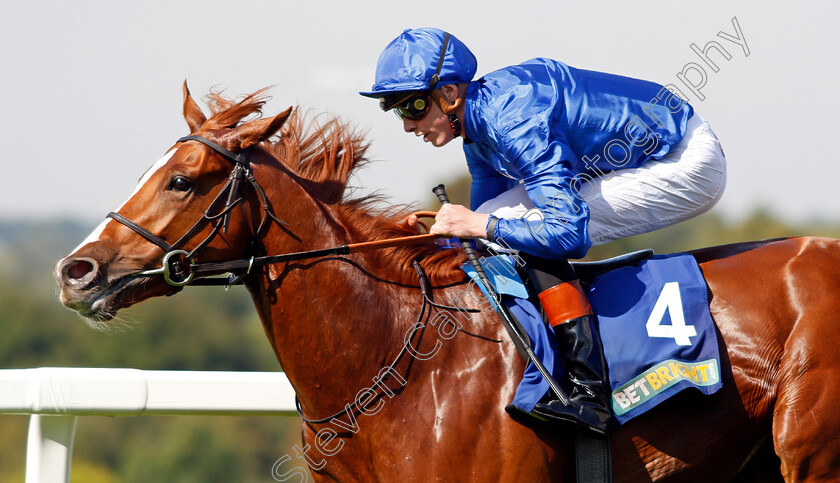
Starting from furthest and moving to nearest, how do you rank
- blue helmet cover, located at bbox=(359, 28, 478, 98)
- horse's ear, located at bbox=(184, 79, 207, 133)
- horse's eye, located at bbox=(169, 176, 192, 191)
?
horse's ear, located at bbox=(184, 79, 207, 133), blue helmet cover, located at bbox=(359, 28, 478, 98), horse's eye, located at bbox=(169, 176, 192, 191)

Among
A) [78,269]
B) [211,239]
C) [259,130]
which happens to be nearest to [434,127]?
[259,130]

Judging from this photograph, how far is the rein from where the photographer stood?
9.94 feet

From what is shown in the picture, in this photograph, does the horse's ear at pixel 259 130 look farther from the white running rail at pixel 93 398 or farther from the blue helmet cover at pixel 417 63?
the white running rail at pixel 93 398

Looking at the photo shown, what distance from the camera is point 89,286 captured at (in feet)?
9.77

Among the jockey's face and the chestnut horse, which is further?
the jockey's face

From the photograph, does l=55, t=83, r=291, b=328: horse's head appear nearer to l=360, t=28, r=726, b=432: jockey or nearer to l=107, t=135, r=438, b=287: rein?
l=107, t=135, r=438, b=287: rein

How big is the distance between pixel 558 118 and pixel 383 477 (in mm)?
1382

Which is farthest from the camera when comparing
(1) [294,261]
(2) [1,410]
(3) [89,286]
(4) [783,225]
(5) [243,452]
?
(4) [783,225]

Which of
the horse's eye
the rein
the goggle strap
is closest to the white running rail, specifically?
the rein

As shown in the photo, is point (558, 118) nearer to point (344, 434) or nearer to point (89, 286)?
point (344, 434)

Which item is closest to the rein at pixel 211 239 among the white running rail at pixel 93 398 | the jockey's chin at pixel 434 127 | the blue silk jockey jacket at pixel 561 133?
the jockey's chin at pixel 434 127

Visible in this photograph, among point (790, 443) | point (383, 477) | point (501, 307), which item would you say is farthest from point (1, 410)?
point (790, 443)

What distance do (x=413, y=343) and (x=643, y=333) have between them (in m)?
0.80

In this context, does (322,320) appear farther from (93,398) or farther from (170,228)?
(93,398)
